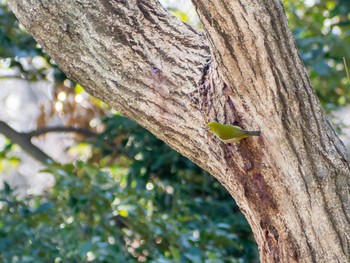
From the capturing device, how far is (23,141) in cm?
303

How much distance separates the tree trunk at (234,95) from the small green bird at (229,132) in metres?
0.02

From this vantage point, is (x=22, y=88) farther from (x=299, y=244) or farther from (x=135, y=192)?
(x=299, y=244)

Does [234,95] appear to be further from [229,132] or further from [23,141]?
[23,141]

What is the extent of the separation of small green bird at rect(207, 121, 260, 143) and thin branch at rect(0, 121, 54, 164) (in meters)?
1.92

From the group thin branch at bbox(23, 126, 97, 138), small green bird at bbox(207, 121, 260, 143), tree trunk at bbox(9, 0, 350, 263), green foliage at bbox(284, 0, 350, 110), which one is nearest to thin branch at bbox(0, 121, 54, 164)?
thin branch at bbox(23, 126, 97, 138)

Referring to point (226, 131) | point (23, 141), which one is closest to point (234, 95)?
point (226, 131)

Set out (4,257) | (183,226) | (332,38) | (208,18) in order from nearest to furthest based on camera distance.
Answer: (208,18) < (4,257) < (183,226) < (332,38)

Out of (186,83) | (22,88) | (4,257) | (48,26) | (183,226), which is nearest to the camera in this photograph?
(186,83)

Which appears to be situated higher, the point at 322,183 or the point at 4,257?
the point at 322,183

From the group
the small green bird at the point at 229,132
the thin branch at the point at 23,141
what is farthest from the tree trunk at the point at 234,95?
the thin branch at the point at 23,141

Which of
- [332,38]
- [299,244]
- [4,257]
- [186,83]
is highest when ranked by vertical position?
[332,38]

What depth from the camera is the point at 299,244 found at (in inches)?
47.8

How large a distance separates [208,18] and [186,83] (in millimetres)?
199

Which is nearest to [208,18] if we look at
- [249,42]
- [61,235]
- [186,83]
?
[249,42]
